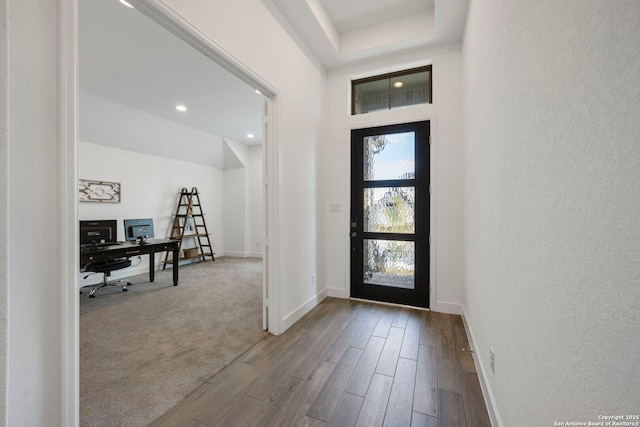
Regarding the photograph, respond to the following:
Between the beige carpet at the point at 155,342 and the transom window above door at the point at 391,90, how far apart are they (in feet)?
9.89

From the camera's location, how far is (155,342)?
7.77ft

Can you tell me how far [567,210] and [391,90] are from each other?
119 inches

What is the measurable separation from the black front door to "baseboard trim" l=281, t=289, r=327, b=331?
1.48 ft

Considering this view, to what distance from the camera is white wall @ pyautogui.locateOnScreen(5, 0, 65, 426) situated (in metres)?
0.90

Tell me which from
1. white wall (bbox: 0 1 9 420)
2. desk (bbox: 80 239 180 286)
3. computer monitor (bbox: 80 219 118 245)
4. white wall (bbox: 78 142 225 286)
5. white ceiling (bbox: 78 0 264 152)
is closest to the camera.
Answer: white wall (bbox: 0 1 9 420)

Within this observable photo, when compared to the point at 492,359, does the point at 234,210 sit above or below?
above

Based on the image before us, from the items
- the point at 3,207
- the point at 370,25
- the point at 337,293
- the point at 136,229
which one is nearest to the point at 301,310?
the point at 337,293

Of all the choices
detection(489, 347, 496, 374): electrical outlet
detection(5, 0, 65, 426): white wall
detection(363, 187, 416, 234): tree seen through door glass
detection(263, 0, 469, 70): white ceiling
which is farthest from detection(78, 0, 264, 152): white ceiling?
detection(489, 347, 496, 374): electrical outlet

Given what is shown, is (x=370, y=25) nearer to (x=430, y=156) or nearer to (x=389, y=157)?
(x=389, y=157)

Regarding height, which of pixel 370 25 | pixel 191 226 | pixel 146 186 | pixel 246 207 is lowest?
pixel 191 226

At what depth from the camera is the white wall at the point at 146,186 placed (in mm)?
4469

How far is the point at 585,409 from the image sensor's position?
2.15 feet

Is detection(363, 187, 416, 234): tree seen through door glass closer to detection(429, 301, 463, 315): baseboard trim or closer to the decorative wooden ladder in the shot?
detection(429, 301, 463, 315): baseboard trim

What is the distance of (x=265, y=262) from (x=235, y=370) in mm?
938
